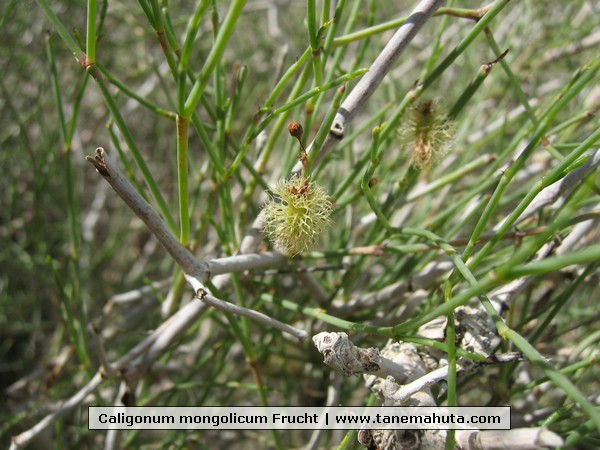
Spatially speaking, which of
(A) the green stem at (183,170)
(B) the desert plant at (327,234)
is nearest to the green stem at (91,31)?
(B) the desert plant at (327,234)

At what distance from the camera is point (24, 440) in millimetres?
713

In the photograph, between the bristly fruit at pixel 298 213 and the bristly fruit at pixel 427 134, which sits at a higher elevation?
the bristly fruit at pixel 427 134

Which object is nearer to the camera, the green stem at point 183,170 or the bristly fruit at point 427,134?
the green stem at point 183,170

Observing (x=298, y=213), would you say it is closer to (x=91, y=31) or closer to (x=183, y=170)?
(x=183, y=170)

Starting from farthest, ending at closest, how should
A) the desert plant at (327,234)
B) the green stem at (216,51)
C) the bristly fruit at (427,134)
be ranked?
the bristly fruit at (427,134) → the desert plant at (327,234) → the green stem at (216,51)

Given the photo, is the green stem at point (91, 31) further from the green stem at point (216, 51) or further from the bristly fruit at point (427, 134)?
the bristly fruit at point (427, 134)

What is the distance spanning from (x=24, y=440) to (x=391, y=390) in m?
0.55
